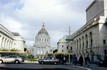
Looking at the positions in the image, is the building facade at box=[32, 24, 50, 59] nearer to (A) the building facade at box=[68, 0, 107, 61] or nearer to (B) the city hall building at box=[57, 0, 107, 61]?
(B) the city hall building at box=[57, 0, 107, 61]

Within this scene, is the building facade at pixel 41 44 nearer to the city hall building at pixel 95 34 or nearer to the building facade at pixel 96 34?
the city hall building at pixel 95 34

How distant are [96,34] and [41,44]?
4800 inches

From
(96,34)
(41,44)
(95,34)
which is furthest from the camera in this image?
(41,44)

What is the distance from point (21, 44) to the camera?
135 meters

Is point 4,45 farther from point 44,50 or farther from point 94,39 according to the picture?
point 44,50

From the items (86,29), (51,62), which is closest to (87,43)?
(86,29)

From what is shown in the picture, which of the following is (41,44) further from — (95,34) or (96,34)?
(96,34)

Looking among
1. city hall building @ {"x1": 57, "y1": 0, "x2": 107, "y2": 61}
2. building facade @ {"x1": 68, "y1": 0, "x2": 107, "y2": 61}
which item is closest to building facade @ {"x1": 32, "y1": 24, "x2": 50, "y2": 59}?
city hall building @ {"x1": 57, "y1": 0, "x2": 107, "y2": 61}

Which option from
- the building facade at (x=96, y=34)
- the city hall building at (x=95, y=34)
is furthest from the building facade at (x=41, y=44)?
the building facade at (x=96, y=34)

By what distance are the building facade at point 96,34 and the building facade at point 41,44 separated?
94.8 m

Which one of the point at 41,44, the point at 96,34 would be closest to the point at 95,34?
the point at 96,34

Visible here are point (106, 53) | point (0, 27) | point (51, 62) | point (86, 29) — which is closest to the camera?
point (51, 62)

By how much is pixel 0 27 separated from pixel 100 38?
146 feet

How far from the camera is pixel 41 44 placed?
614ft
